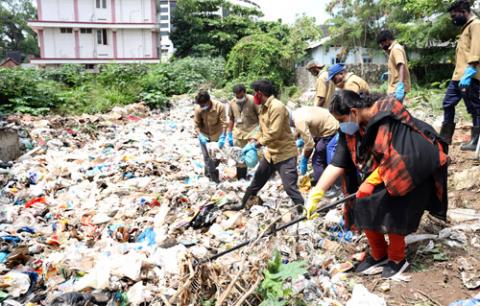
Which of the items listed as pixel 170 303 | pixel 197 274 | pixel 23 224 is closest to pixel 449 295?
pixel 197 274

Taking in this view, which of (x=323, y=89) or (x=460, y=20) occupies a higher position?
(x=460, y=20)

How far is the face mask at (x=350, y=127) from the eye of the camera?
2.66 metres

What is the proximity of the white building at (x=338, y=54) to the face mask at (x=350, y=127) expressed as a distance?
16795 millimetres

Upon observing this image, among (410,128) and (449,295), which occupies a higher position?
(410,128)

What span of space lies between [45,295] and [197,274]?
1.40 metres

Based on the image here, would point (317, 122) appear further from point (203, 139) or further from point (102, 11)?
point (102, 11)

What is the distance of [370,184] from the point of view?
2.65 metres

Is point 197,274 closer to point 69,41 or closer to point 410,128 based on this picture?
point 410,128

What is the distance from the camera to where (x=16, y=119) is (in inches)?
421

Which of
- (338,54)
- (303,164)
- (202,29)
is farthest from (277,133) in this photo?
(202,29)

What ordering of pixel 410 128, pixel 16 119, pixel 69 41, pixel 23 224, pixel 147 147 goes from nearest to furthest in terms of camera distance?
pixel 410 128 < pixel 23 224 < pixel 147 147 < pixel 16 119 < pixel 69 41

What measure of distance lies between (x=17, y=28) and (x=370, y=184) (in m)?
48.9

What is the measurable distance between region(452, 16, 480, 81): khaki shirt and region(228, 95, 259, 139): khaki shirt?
9.06 feet

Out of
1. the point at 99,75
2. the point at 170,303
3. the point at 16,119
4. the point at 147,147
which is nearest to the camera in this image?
the point at 170,303
